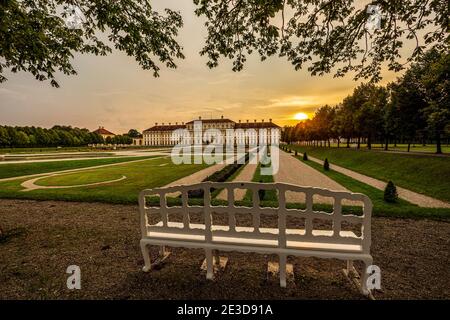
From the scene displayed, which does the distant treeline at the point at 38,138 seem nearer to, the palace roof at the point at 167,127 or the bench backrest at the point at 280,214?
the palace roof at the point at 167,127

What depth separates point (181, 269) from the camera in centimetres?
378

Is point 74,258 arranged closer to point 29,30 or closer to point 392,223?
point 29,30

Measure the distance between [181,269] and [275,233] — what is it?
1551mm

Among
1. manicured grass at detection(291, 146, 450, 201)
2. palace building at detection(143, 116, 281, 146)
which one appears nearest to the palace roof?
palace building at detection(143, 116, 281, 146)

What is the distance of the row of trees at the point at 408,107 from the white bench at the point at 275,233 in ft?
17.8

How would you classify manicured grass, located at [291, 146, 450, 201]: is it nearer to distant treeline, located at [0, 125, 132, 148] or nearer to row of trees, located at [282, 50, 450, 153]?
row of trees, located at [282, 50, 450, 153]

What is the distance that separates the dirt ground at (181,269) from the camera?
3.15 metres

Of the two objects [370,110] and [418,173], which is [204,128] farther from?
[418,173]

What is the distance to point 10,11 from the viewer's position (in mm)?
5008

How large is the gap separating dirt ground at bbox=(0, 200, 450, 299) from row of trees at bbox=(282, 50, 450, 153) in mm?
4473

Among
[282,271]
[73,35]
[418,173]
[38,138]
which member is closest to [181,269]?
[282,271]

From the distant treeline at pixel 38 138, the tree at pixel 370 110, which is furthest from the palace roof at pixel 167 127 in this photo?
the tree at pixel 370 110
